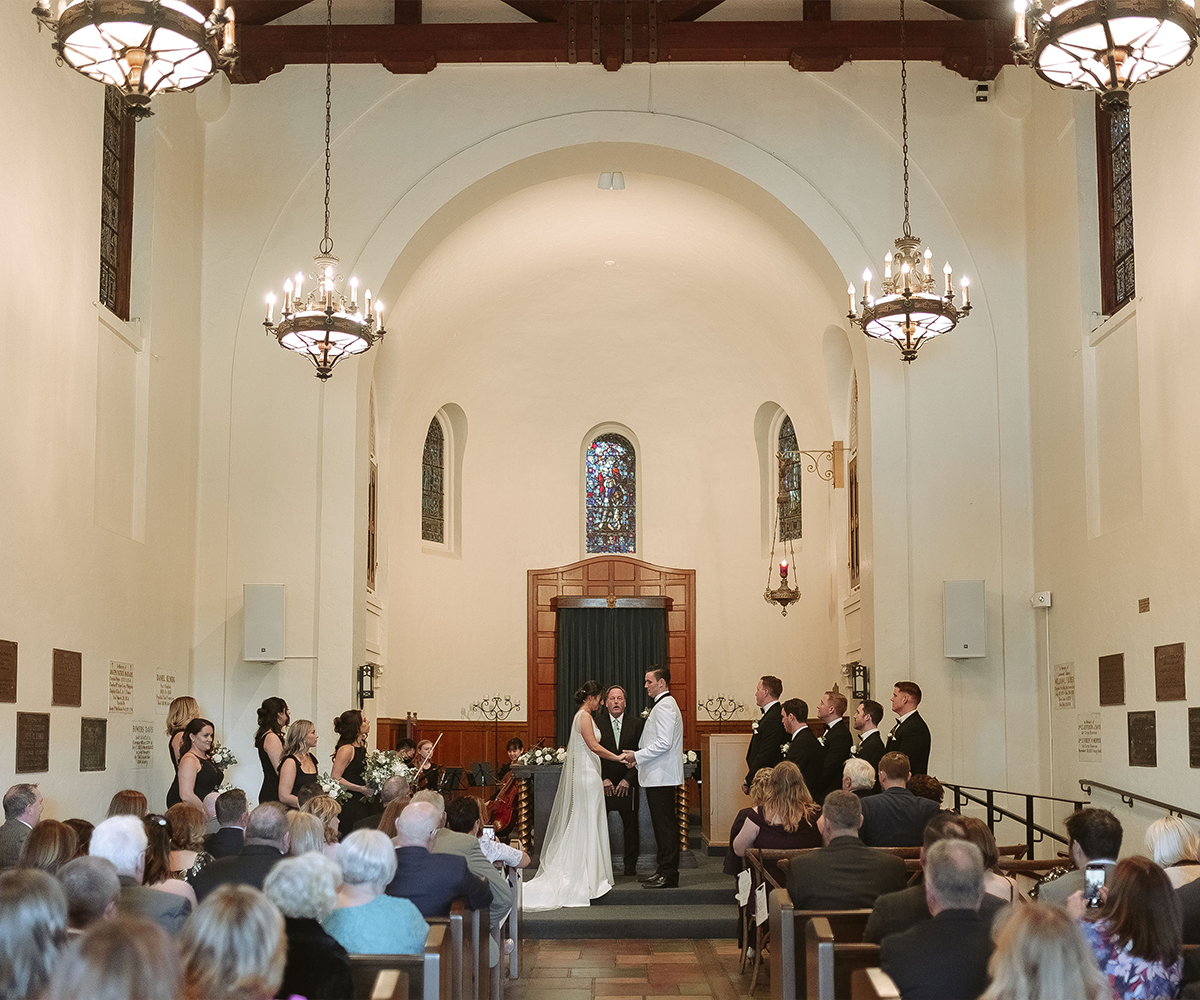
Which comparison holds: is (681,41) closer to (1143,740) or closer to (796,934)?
(1143,740)

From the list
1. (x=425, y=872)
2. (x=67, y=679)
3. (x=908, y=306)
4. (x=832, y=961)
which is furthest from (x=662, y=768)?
(x=832, y=961)

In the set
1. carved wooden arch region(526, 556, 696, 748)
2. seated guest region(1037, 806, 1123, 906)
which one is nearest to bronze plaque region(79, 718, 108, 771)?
seated guest region(1037, 806, 1123, 906)

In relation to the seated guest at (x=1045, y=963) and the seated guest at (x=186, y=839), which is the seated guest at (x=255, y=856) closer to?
the seated guest at (x=186, y=839)

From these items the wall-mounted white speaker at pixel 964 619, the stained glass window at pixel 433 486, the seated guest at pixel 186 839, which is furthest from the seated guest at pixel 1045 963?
the stained glass window at pixel 433 486

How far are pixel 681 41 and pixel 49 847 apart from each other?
8038mm

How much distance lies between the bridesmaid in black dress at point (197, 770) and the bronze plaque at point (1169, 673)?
5.62m

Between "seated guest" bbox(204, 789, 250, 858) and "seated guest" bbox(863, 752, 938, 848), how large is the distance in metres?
3.06

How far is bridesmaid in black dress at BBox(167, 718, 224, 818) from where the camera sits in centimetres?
764

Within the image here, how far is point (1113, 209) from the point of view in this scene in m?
9.58

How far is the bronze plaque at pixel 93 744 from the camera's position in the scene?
328 inches

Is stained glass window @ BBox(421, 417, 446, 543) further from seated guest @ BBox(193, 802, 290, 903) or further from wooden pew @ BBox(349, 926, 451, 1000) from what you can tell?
wooden pew @ BBox(349, 926, 451, 1000)

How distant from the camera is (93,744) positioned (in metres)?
8.52

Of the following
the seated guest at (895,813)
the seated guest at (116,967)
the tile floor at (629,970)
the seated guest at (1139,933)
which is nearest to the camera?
the seated guest at (116,967)

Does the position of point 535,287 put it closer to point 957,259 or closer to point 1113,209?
point 957,259
